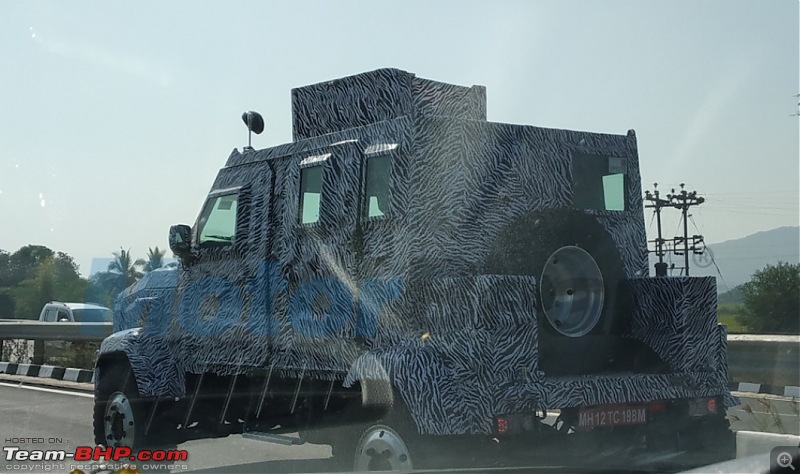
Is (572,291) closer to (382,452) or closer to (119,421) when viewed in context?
(382,452)

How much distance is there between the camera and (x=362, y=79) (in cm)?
645

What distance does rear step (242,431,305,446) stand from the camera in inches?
248

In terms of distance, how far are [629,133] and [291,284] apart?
9.13 ft

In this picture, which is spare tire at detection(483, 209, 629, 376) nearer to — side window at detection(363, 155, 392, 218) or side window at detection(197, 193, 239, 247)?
side window at detection(363, 155, 392, 218)

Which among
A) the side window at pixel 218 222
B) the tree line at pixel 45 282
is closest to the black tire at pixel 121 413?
the side window at pixel 218 222

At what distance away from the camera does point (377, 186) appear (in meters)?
5.78

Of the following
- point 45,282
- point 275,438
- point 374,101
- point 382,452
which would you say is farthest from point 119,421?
point 45,282

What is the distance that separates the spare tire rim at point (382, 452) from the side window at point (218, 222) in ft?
7.88

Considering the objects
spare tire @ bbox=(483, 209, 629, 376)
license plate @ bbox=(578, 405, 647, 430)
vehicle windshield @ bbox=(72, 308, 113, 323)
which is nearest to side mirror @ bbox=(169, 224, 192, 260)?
spare tire @ bbox=(483, 209, 629, 376)

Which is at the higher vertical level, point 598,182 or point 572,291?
point 598,182

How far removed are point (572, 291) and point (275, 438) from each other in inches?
93.1

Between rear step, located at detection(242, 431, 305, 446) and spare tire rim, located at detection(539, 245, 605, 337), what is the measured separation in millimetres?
1987

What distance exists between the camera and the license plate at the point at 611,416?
5.27 metres

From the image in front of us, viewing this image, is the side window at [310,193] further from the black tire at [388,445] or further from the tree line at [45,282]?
the tree line at [45,282]
